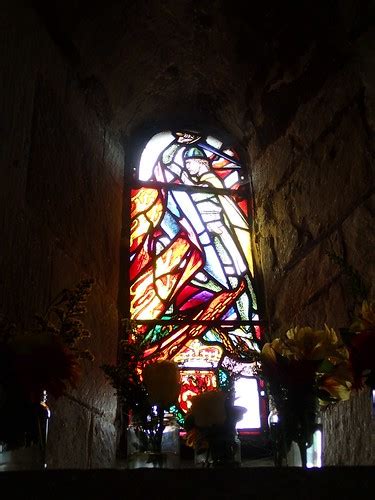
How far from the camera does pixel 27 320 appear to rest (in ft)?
6.21

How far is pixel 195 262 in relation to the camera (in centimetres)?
269

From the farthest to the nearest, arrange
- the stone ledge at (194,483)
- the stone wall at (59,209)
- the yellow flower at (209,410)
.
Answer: the stone wall at (59,209)
the yellow flower at (209,410)
the stone ledge at (194,483)

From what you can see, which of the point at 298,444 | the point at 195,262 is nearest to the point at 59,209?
the point at 195,262

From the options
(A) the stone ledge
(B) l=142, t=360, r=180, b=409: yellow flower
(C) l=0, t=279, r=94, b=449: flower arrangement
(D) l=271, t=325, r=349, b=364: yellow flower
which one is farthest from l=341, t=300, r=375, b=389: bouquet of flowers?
(C) l=0, t=279, r=94, b=449: flower arrangement

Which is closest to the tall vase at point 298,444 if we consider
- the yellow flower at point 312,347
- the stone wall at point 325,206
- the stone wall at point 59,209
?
the yellow flower at point 312,347

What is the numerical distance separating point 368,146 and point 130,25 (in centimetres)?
99

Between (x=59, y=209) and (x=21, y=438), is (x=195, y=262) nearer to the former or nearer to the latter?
(x=59, y=209)

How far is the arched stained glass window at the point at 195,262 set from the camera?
8.04ft

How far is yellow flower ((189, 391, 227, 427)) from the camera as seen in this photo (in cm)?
151

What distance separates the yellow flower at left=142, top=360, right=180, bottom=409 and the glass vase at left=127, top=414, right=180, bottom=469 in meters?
0.05

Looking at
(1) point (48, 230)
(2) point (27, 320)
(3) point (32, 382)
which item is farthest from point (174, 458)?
(1) point (48, 230)

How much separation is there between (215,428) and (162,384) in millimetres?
141

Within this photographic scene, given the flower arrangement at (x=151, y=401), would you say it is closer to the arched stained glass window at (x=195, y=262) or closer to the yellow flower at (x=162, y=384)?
the yellow flower at (x=162, y=384)

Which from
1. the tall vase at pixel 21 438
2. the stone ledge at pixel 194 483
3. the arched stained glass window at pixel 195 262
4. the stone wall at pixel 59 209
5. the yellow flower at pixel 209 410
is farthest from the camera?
the arched stained glass window at pixel 195 262
